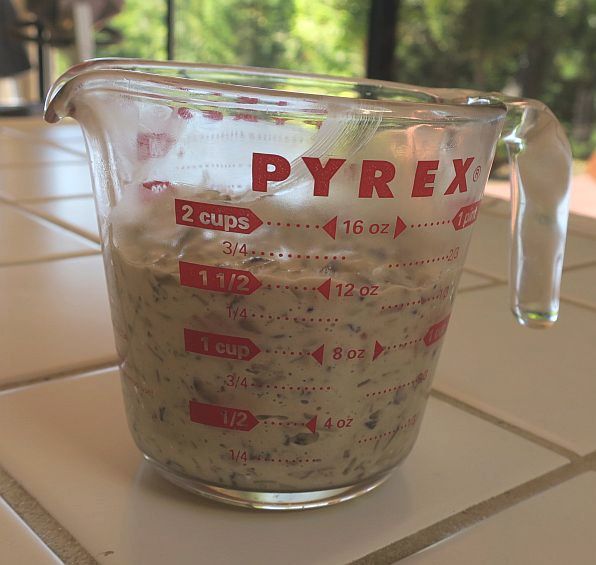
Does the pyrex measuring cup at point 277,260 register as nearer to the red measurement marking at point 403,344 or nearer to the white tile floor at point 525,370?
the red measurement marking at point 403,344

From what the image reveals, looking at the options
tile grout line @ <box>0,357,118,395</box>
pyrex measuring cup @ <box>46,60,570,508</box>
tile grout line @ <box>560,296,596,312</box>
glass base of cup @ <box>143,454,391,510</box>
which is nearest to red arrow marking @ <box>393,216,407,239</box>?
pyrex measuring cup @ <box>46,60,570,508</box>

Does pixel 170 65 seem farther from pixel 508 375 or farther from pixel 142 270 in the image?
pixel 508 375

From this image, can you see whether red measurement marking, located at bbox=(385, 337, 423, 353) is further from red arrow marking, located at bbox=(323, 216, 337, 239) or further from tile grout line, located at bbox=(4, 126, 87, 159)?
tile grout line, located at bbox=(4, 126, 87, 159)

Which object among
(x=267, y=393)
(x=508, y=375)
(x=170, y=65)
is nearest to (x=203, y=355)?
(x=267, y=393)

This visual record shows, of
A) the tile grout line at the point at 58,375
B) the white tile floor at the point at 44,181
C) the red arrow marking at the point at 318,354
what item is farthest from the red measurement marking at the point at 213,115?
the white tile floor at the point at 44,181

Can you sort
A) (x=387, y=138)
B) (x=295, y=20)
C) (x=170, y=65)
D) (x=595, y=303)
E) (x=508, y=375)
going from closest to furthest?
(x=387, y=138) → (x=170, y=65) → (x=508, y=375) → (x=595, y=303) → (x=295, y=20)

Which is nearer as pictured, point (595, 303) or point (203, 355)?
point (203, 355)

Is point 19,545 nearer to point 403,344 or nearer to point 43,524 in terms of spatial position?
point 43,524

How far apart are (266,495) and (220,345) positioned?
78 mm

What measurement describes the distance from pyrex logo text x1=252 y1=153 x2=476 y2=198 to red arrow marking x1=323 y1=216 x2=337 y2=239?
0.04 ft

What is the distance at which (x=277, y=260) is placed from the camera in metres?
0.33

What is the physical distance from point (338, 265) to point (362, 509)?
12 centimetres

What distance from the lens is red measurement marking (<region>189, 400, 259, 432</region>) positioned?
358mm

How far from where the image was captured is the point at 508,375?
56 centimetres
